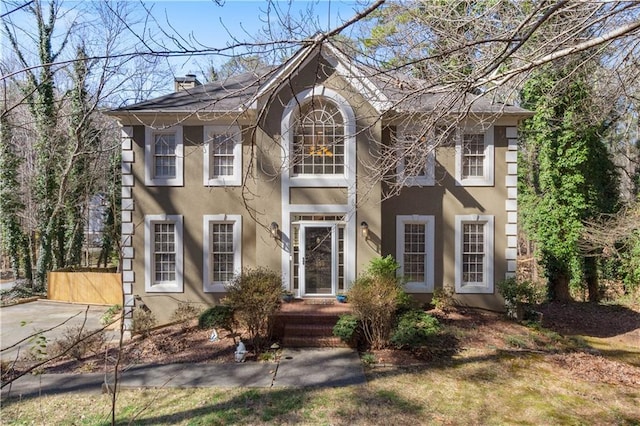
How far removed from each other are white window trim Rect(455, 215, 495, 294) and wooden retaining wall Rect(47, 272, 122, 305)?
12994mm

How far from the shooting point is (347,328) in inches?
321

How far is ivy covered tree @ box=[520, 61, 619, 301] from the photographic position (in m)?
13.0

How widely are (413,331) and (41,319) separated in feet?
41.8

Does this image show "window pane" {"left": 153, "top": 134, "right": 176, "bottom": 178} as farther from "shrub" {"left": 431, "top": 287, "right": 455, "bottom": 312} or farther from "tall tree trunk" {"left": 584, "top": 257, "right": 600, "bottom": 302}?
"tall tree trunk" {"left": 584, "top": 257, "right": 600, "bottom": 302}

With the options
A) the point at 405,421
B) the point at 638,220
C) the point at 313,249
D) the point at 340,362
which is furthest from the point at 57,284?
the point at 638,220

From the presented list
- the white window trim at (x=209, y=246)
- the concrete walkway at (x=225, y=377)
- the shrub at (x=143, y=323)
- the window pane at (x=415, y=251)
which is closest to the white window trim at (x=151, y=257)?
the white window trim at (x=209, y=246)

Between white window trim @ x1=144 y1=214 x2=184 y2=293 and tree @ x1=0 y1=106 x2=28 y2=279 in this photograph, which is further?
tree @ x1=0 y1=106 x2=28 y2=279

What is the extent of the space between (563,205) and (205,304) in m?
12.6

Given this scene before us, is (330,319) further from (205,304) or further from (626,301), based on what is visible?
(626,301)

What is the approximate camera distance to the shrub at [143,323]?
9758 mm

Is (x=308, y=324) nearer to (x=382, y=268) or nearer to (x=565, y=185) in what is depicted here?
(x=382, y=268)

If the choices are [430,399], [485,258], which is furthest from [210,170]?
[485,258]

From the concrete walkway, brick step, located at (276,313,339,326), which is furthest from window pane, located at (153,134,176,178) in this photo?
the concrete walkway

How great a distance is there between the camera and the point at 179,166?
1094 cm
